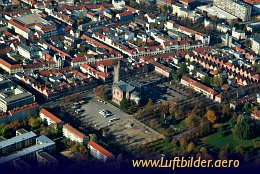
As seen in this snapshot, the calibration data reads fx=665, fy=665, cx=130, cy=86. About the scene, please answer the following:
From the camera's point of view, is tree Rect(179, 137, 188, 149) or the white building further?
the white building

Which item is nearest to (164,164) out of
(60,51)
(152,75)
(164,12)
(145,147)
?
(145,147)

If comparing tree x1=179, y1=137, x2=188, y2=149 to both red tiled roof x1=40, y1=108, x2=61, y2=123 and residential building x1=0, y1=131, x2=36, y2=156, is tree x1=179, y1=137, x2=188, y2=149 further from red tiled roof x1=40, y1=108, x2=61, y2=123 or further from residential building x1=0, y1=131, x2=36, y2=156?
residential building x1=0, y1=131, x2=36, y2=156

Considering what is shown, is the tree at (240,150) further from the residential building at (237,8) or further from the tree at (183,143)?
the residential building at (237,8)

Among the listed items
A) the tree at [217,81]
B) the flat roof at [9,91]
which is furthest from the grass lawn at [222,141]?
the flat roof at [9,91]

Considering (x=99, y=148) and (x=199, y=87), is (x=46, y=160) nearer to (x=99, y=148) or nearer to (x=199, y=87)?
(x=99, y=148)

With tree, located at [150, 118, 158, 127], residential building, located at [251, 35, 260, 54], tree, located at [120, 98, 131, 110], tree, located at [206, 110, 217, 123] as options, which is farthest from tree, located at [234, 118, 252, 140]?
residential building, located at [251, 35, 260, 54]

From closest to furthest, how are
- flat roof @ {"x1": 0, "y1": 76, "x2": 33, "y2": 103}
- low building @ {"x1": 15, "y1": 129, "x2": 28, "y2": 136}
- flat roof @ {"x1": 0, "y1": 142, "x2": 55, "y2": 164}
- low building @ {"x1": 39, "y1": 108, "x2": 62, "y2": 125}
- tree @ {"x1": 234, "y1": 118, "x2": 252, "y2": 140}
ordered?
flat roof @ {"x1": 0, "y1": 142, "x2": 55, "y2": 164}
low building @ {"x1": 15, "y1": 129, "x2": 28, "y2": 136}
tree @ {"x1": 234, "y1": 118, "x2": 252, "y2": 140}
low building @ {"x1": 39, "y1": 108, "x2": 62, "y2": 125}
flat roof @ {"x1": 0, "y1": 76, "x2": 33, "y2": 103}
